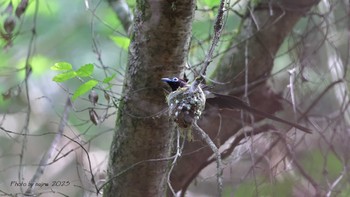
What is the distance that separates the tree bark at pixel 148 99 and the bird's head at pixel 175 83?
0.07 meters

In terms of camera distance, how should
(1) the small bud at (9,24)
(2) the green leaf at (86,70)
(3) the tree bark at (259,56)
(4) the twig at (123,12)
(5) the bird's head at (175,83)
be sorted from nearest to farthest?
1. (5) the bird's head at (175,83)
2. (2) the green leaf at (86,70)
3. (1) the small bud at (9,24)
4. (3) the tree bark at (259,56)
5. (4) the twig at (123,12)

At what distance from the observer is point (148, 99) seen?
163 centimetres

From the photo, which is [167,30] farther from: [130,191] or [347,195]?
[347,195]

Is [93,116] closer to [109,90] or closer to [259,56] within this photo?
[109,90]

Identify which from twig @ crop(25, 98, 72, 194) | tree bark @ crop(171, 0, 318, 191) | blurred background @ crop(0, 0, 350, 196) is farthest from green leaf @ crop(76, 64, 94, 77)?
tree bark @ crop(171, 0, 318, 191)

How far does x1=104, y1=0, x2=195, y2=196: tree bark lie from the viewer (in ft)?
5.02

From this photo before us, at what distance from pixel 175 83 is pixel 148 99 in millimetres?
168

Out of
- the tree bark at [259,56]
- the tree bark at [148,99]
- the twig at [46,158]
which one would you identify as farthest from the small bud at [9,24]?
the tree bark at [259,56]

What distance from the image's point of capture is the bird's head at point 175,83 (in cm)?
147

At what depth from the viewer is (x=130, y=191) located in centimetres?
174

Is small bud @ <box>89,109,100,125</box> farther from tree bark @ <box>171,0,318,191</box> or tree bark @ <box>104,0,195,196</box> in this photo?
tree bark @ <box>171,0,318,191</box>

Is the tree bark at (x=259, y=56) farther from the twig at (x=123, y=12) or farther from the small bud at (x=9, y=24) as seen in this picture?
the small bud at (x=9, y=24)

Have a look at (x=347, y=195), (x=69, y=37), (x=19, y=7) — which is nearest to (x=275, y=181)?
Result: (x=347, y=195)

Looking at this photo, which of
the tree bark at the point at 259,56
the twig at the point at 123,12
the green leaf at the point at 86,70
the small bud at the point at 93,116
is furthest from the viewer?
the twig at the point at 123,12
